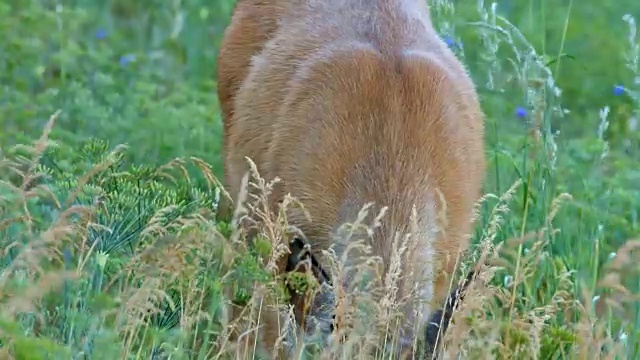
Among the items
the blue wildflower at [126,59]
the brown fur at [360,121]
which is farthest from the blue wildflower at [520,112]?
the blue wildflower at [126,59]

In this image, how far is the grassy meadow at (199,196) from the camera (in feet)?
15.7

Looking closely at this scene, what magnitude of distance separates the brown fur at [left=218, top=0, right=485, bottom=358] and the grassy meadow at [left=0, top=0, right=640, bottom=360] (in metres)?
0.26

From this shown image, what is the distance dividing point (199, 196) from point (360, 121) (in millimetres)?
808

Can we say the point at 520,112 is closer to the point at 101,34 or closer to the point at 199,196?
the point at 101,34

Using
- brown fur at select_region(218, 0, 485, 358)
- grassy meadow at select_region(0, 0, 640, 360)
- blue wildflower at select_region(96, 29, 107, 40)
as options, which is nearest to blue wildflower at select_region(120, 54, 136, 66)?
grassy meadow at select_region(0, 0, 640, 360)

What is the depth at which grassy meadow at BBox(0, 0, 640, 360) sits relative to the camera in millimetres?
4777

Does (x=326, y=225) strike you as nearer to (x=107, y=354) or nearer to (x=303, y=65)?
(x=303, y=65)

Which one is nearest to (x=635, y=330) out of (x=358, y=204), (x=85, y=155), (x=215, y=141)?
(x=358, y=204)

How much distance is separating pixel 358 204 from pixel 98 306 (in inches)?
56.9

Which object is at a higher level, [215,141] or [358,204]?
[358,204]

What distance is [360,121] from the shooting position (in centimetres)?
572

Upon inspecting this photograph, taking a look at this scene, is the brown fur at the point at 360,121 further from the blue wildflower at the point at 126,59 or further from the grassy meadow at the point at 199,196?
the blue wildflower at the point at 126,59

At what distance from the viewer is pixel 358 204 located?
5508 millimetres

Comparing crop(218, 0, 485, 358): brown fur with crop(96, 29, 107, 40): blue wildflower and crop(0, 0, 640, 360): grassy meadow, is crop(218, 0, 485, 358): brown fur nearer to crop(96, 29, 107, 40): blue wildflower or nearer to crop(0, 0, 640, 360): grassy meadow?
crop(0, 0, 640, 360): grassy meadow
